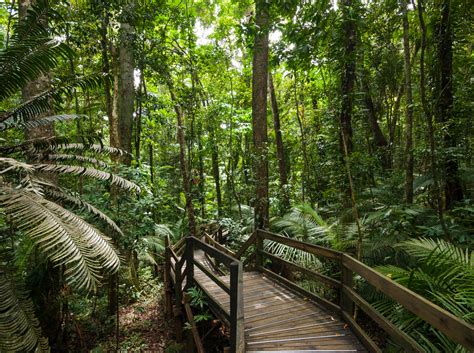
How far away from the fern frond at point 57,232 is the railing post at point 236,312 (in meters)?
1.34

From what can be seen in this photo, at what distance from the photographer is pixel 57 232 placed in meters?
2.31

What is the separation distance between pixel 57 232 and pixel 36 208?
0.93 feet

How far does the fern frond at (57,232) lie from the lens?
222 cm

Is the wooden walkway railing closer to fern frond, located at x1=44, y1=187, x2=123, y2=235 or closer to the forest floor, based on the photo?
fern frond, located at x1=44, y1=187, x2=123, y2=235

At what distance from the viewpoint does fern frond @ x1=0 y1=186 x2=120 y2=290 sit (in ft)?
7.27

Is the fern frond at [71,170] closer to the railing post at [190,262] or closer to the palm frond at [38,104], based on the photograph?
the palm frond at [38,104]

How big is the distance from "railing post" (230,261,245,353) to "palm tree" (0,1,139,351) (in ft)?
4.27

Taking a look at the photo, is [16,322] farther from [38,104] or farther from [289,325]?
[289,325]

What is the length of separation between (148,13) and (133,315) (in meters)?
7.53

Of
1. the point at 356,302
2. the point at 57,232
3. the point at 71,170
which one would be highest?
the point at 71,170

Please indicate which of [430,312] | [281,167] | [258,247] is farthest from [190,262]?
[281,167]

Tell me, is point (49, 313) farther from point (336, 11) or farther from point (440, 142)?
point (440, 142)

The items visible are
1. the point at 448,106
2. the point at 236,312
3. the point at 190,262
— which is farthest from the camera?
the point at 448,106

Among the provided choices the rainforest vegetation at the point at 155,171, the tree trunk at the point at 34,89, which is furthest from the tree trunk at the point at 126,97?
the tree trunk at the point at 34,89
